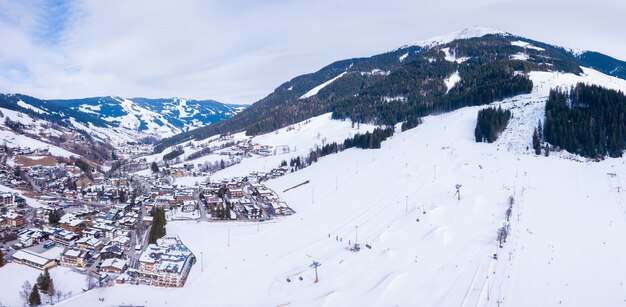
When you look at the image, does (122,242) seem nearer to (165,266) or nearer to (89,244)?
(89,244)

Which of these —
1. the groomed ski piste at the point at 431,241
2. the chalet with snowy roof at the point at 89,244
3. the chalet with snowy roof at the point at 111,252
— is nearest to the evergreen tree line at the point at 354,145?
the groomed ski piste at the point at 431,241

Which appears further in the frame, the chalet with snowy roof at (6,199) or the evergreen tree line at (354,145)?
the evergreen tree line at (354,145)

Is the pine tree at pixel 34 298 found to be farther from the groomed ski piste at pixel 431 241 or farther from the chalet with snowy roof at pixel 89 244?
the chalet with snowy roof at pixel 89 244

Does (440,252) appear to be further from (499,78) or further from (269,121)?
(269,121)

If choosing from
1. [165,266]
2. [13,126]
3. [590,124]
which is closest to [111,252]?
[165,266]

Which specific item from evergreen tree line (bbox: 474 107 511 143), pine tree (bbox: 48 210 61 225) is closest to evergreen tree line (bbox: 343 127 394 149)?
evergreen tree line (bbox: 474 107 511 143)

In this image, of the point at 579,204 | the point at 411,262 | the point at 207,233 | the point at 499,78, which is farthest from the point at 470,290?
the point at 499,78
